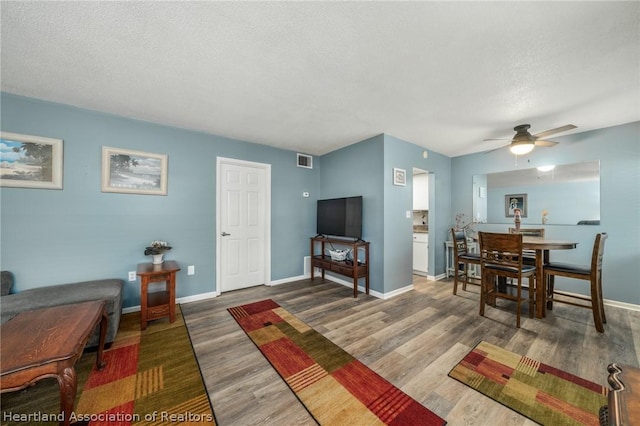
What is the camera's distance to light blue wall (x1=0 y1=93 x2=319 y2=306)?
2471mm

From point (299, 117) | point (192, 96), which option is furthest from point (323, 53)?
point (192, 96)

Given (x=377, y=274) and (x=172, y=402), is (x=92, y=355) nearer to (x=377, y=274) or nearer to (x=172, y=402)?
(x=172, y=402)

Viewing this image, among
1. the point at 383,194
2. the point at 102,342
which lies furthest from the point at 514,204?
the point at 102,342

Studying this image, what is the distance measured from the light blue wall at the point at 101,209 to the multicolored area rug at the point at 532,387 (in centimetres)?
341

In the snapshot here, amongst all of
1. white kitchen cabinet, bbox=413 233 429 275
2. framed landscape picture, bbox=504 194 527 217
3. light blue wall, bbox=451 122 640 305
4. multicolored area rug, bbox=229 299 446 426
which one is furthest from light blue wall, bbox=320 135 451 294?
light blue wall, bbox=451 122 640 305

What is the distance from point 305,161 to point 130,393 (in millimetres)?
3886

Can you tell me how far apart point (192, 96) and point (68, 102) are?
1479 millimetres

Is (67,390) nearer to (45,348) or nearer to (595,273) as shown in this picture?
(45,348)

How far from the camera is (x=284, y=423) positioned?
142 centimetres

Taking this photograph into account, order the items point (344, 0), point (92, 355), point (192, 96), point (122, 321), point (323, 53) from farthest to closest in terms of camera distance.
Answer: point (122, 321) < point (192, 96) < point (92, 355) < point (323, 53) < point (344, 0)

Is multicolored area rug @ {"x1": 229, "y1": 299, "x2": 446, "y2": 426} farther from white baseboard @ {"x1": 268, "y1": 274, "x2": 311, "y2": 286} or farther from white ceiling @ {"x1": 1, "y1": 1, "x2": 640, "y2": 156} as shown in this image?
white ceiling @ {"x1": 1, "y1": 1, "x2": 640, "y2": 156}

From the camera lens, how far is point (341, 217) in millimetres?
3955

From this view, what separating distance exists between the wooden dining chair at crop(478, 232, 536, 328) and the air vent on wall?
10.1ft

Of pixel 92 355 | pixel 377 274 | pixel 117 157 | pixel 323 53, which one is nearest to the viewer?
pixel 323 53
